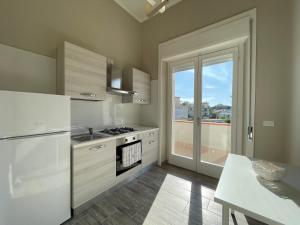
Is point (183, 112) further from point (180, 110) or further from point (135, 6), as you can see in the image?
point (135, 6)

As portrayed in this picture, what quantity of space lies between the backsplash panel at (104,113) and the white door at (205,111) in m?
0.94

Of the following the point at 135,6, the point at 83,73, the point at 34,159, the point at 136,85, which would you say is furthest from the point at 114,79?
the point at 135,6

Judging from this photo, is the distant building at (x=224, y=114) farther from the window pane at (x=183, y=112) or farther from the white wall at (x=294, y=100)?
the white wall at (x=294, y=100)

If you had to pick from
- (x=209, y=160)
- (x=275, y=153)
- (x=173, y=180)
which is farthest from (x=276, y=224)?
(x=209, y=160)

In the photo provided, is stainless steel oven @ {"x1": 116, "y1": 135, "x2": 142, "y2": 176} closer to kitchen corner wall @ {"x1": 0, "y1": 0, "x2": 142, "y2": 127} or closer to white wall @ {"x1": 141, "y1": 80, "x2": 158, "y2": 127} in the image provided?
kitchen corner wall @ {"x1": 0, "y1": 0, "x2": 142, "y2": 127}

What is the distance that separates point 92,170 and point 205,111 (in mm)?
2177

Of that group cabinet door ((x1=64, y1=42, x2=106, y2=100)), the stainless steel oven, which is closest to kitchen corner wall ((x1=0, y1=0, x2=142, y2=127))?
cabinet door ((x1=64, y1=42, x2=106, y2=100))

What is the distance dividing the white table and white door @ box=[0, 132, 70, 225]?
1.44 m

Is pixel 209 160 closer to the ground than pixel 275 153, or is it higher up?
closer to the ground

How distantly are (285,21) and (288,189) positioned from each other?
6.84ft

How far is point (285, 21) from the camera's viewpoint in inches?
67.7

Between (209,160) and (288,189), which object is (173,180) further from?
(288,189)

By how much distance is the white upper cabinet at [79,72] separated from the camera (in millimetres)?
1727

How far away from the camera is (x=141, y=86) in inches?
114
